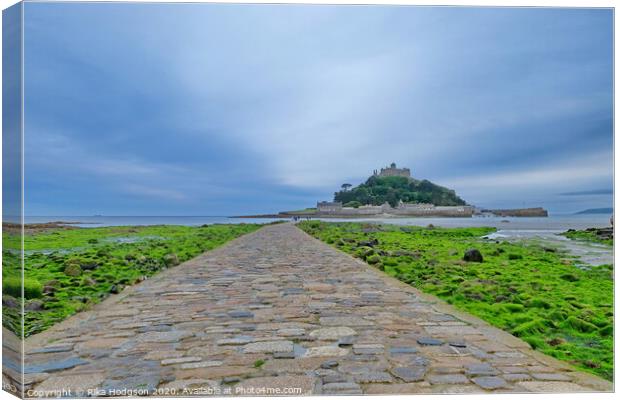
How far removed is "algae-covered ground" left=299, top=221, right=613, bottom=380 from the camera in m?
3.46

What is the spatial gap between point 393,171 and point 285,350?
2.16 meters

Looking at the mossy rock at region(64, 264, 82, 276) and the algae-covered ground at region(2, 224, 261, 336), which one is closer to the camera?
the algae-covered ground at region(2, 224, 261, 336)

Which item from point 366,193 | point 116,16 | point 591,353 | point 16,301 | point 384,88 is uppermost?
point 116,16

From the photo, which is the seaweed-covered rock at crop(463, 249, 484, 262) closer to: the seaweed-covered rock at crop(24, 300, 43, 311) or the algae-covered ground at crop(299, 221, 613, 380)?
the algae-covered ground at crop(299, 221, 613, 380)

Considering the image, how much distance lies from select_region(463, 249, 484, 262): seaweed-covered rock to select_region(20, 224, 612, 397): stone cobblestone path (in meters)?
2.84

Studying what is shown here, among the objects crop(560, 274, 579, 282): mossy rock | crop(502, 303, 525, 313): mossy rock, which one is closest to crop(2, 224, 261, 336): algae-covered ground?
crop(502, 303, 525, 313): mossy rock

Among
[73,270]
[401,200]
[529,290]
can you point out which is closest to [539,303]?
[529,290]

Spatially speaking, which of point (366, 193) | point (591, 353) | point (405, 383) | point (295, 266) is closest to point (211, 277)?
point (295, 266)

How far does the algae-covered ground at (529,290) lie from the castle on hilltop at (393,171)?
5.59 ft

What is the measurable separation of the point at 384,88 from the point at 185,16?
197cm

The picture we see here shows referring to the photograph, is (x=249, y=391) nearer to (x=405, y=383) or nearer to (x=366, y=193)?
(x=405, y=383)

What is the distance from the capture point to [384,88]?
4027 mm

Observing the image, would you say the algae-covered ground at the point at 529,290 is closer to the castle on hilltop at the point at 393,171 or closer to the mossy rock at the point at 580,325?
the mossy rock at the point at 580,325

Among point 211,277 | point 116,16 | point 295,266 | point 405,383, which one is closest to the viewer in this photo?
point 405,383
